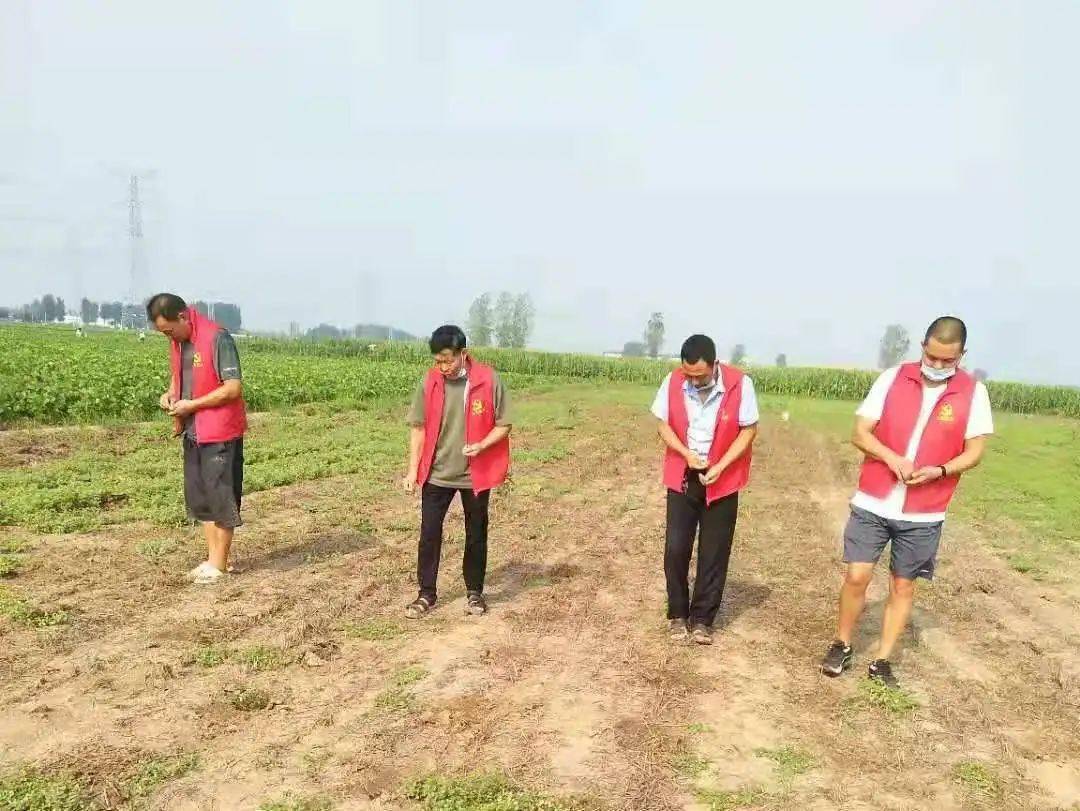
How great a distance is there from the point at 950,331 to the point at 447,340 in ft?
10.1

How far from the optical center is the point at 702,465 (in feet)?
16.8

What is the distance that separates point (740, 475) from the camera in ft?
17.3

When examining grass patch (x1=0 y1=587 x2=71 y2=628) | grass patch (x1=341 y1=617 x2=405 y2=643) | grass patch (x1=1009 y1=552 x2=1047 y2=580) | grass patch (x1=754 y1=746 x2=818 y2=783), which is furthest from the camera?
grass patch (x1=1009 y1=552 x2=1047 y2=580)

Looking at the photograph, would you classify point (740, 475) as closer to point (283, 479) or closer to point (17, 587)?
point (17, 587)

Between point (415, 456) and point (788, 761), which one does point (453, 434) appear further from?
point (788, 761)

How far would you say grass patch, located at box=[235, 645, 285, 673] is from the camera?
464 centimetres

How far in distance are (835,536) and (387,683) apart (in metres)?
6.10

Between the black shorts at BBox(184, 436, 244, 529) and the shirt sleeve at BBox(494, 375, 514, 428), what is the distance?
2.17 meters

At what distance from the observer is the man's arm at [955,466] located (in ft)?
14.7

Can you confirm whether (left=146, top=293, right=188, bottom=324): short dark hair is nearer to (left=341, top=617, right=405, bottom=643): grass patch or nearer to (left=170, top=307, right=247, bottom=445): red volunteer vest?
(left=170, top=307, right=247, bottom=445): red volunteer vest

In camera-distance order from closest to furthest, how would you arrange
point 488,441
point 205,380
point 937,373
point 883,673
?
point 937,373 < point 883,673 < point 488,441 < point 205,380

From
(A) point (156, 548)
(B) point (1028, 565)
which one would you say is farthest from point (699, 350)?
(B) point (1028, 565)

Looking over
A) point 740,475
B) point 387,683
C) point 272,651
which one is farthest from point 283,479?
point 740,475

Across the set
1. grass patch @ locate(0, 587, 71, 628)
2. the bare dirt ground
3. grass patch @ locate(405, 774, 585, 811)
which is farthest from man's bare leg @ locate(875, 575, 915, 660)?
grass patch @ locate(0, 587, 71, 628)
